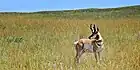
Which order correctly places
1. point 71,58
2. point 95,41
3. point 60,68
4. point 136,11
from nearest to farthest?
point 60,68 < point 95,41 < point 71,58 < point 136,11

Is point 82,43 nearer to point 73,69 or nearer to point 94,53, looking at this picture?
point 94,53

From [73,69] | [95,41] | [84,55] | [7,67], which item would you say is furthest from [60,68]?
[84,55]

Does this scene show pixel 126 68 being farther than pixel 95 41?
No

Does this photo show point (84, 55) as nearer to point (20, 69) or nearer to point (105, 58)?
point (105, 58)

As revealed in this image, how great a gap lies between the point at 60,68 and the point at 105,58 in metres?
1.97

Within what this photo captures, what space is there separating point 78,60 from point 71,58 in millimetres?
726

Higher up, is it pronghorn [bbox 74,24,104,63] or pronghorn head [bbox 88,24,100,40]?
pronghorn head [bbox 88,24,100,40]

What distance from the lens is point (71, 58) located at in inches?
356

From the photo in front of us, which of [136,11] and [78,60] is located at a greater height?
[136,11]

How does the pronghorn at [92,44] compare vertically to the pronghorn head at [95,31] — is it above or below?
below

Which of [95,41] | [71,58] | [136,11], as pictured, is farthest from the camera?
[136,11]

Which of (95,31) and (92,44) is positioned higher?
(95,31)

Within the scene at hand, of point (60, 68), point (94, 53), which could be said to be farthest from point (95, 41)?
point (60, 68)

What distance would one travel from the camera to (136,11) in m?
58.8
